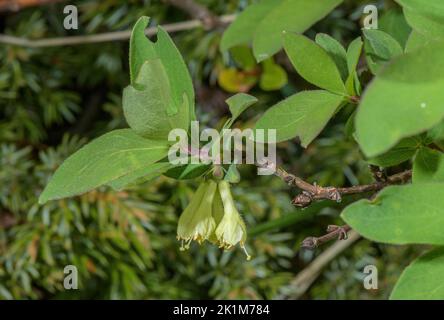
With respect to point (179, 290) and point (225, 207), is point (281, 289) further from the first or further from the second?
point (225, 207)

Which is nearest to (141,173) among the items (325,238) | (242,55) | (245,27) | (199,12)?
(325,238)

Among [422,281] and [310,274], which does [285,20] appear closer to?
[422,281]

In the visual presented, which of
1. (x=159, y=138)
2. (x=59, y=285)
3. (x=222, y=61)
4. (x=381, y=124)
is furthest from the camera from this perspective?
(x=222, y=61)

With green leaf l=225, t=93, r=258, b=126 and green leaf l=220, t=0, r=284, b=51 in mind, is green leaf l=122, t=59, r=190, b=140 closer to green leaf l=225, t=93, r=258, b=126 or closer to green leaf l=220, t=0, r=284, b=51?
green leaf l=225, t=93, r=258, b=126

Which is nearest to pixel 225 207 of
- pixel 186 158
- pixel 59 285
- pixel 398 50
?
pixel 186 158

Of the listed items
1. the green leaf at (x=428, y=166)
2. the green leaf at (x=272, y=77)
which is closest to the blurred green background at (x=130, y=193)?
the green leaf at (x=272, y=77)

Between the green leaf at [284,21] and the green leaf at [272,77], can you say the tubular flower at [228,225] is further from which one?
the green leaf at [272,77]

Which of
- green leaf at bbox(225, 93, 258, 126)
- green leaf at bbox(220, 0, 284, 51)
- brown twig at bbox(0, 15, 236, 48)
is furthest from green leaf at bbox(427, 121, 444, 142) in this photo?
brown twig at bbox(0, 15, 236, 48)
